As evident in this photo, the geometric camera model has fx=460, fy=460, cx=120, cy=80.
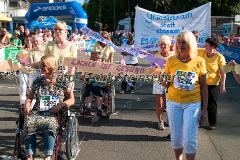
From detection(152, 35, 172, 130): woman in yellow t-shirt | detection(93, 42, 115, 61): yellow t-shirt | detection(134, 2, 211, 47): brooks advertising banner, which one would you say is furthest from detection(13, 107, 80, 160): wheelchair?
detection(134, 2, 211, 47): brooks advertising banner

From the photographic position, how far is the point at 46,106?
5.61 meters

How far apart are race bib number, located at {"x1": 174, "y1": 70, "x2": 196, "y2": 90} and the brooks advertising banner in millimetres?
6461

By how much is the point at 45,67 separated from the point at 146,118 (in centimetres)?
408

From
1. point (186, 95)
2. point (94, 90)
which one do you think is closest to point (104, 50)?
point (94, 90)

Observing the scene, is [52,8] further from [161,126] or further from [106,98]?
[161,126]

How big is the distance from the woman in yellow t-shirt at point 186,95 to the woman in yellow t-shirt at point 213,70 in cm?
264

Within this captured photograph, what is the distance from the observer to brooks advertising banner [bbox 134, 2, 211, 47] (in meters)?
11.6

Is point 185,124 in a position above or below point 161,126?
above

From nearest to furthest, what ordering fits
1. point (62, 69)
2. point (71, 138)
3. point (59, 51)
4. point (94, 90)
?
point (71, 138)
point (62, 69)
point (59, 51)
point (94, 90)

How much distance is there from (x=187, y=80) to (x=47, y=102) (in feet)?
5.67

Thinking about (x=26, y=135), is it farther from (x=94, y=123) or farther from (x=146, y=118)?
(x=146, y=118)

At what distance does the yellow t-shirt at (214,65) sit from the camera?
7977 mm

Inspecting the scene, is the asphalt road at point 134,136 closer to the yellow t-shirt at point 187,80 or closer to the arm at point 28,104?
the arm at point 28,104

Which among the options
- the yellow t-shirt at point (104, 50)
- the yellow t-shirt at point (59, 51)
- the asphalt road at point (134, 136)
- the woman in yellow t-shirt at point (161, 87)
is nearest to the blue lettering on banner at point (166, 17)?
the asphalt road at point (134, 136)
